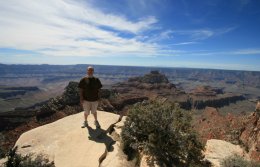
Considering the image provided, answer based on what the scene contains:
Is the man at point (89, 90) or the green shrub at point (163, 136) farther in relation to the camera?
the man at point (89, 90)

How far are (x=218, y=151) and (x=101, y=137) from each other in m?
4.64

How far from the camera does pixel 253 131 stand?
11.7 metres

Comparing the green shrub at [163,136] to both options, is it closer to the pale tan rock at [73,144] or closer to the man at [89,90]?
the pale tan rock at [73,144]

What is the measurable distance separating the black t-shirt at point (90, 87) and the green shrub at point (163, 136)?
1.95 m

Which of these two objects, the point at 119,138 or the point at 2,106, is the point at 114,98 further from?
the point at 2,106

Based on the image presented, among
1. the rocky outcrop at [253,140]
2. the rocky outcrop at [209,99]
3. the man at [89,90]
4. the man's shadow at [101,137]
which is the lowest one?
the rocky outcrop at [209,99]

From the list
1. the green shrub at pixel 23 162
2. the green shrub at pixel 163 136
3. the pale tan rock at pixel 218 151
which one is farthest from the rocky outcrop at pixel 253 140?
the green shrub at pixel 23 162

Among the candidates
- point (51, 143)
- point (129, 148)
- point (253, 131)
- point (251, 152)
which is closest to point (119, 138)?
point (129, 148)

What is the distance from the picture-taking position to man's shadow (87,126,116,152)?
8.32m

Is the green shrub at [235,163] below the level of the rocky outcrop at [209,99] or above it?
above

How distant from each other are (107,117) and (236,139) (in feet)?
22.5

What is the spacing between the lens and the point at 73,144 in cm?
849

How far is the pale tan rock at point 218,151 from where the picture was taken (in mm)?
8584

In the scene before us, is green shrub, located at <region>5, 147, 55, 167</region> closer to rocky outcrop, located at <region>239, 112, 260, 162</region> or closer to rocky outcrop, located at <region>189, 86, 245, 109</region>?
rocky outcrop, located at <region>239, 112, 260, 162</region>
